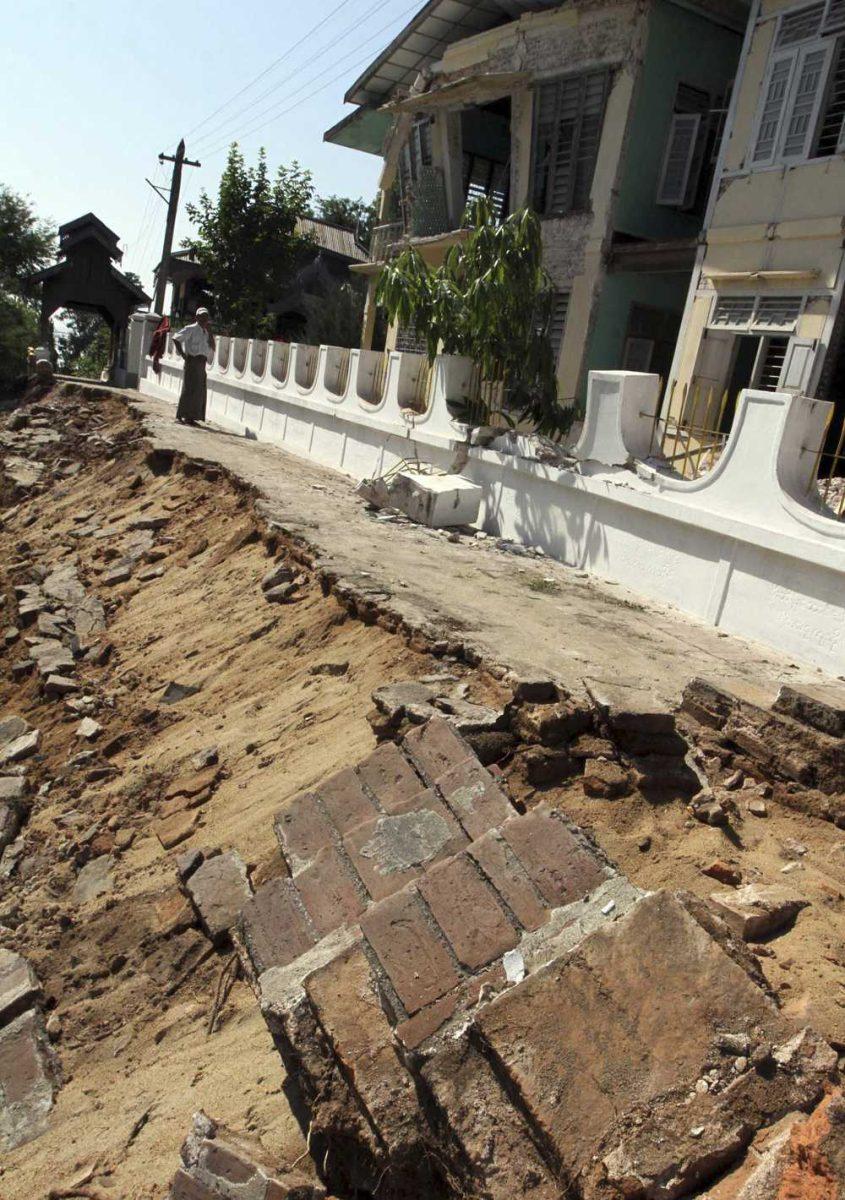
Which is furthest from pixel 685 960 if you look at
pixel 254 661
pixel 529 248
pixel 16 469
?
pixel 16 469

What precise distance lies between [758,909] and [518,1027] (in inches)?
40.3

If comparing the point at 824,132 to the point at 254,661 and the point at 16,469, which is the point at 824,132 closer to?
the point at 254,661

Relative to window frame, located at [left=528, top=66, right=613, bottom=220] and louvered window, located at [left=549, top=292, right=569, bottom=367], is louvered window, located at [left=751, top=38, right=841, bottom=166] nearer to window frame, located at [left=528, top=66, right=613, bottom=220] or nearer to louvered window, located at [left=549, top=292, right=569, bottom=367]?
window frame, located at [left=528, top=66, right=613, bottom=220]

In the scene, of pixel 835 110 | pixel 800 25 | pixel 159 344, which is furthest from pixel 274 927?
pixel 159 344

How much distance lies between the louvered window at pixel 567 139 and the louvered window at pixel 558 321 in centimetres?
118

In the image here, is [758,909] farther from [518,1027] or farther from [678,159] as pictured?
[678,159]

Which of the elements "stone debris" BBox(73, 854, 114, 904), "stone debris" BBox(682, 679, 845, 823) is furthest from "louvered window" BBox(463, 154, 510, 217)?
"stone debris" BBox(73, 854, 114, 904)

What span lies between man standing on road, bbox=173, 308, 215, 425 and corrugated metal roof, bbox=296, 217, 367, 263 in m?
17.4

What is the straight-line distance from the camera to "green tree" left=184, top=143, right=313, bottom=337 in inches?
923

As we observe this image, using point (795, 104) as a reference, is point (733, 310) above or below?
below

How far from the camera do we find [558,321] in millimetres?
13430

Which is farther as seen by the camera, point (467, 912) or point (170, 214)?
point (170, 214)

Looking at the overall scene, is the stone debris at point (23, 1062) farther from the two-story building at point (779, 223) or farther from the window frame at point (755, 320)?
the window frame at point (755, 320)

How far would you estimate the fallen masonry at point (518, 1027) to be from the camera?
6.73 ft
